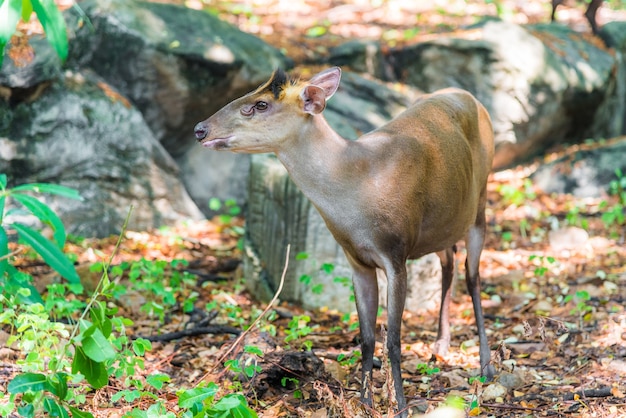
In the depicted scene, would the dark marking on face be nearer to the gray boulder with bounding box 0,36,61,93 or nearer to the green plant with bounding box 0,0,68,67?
the green plant with bounding box 0,0,68,67

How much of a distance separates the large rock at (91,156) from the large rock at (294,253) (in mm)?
1278

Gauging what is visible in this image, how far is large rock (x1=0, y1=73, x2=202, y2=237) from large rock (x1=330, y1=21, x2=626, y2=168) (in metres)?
2.88

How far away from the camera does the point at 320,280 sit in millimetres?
6703

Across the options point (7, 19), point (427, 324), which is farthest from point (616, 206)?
point (7, 19)

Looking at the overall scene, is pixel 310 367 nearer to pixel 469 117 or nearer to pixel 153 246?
pixel 469 117

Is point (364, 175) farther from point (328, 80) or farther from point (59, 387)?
point (59, 387)

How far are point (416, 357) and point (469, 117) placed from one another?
64.3 inches

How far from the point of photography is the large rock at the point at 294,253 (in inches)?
260

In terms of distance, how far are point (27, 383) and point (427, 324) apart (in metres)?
3.64

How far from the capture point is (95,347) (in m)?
3.41

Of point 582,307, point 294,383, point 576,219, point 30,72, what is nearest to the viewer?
point 294,383

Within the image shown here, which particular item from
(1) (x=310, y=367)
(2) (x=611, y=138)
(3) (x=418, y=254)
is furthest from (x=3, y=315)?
(2) (x=611, y=138)

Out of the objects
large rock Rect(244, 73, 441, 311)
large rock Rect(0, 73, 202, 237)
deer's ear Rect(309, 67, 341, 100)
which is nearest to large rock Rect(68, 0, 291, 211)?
large rock Rect(0, 73, 202, 237)

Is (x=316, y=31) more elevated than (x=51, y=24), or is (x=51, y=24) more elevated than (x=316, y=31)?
(x=51, y=24)
